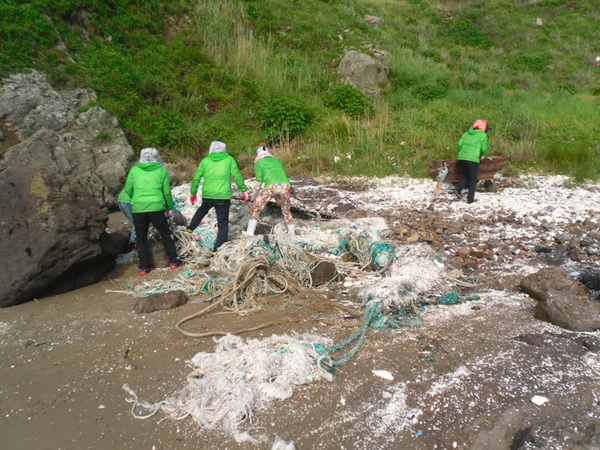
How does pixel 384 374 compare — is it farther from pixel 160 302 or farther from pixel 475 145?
pixel 475 145

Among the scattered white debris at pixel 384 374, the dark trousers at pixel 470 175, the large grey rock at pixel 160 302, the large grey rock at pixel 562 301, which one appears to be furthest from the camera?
the dark trousers at pixel 470 175

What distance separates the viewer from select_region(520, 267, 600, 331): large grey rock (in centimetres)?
375

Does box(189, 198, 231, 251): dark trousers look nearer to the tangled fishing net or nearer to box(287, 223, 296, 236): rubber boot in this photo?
box(287, 223, 296, 236): rubber boot

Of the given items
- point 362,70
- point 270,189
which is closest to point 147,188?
point 270,189

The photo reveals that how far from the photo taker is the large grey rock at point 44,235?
4684 mm

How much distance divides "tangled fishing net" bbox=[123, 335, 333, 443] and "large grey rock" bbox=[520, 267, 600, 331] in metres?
2.22

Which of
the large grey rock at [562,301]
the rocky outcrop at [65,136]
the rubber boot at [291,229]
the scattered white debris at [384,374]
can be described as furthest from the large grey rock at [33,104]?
the large grey rock at [562,301]

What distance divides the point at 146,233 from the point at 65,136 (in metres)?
5.05

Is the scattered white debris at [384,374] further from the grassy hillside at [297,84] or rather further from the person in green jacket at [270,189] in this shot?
the grassy hillside at [297,84]

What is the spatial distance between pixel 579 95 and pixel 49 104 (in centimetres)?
1748

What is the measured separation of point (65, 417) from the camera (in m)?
3.03

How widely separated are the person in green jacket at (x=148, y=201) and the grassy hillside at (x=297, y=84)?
5258 millimetres

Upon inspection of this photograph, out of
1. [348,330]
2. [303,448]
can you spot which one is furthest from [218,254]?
[303,448]

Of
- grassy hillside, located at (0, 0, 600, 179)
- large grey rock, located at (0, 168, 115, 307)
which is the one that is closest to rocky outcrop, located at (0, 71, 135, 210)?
grassy hillside, located at (0, 0, 600, 179)
